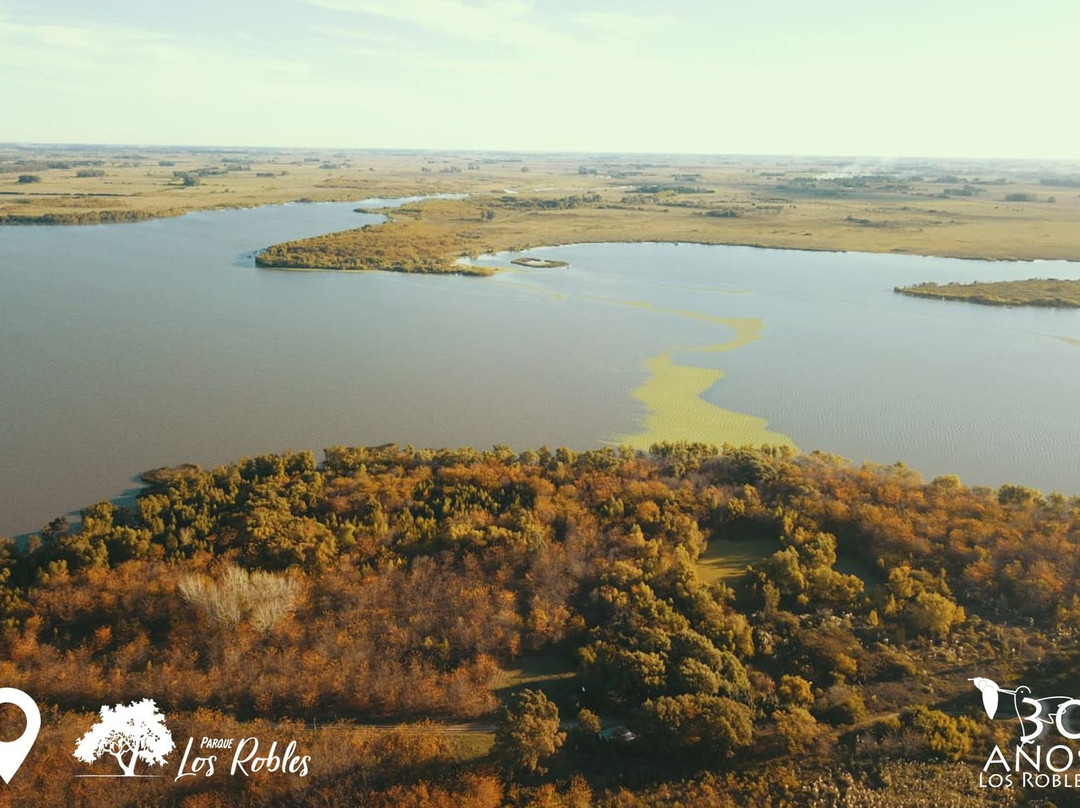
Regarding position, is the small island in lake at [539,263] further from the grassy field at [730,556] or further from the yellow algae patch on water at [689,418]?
the grassy field at [730,556]

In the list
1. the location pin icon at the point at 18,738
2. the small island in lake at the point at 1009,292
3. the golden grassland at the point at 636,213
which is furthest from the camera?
the golden grassland at the point at 636,213

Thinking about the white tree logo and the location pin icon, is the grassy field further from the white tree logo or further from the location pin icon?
the location pin icon

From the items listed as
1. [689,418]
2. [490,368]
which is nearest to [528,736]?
[689,418]

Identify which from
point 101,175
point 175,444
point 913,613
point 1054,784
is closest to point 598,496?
point 913,613

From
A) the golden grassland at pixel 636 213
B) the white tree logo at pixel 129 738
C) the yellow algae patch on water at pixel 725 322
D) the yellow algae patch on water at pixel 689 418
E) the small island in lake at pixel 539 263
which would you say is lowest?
the white tree logo at pixel 129 738

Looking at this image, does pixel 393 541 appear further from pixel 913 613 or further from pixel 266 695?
pixel 913 613

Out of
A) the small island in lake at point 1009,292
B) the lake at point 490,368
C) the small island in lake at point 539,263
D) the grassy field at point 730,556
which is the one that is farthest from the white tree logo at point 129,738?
the small island in lake at point 1009,292

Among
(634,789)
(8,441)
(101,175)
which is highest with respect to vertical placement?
(101,175)
